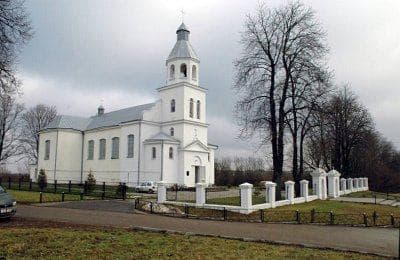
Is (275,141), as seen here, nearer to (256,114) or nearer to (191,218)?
(256,114)

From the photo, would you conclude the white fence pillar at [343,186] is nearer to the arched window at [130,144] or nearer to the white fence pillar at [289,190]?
the white fence pillar at [289,190]

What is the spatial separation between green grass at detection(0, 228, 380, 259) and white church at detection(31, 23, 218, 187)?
102 ft

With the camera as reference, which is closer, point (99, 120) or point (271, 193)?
point (271, 193)

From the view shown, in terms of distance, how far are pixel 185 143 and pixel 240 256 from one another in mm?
35670

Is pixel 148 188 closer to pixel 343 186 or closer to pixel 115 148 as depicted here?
pixel 115 148

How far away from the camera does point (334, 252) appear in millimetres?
10336

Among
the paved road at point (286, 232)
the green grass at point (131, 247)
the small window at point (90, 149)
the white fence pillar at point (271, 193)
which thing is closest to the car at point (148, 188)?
the small window at point (90, 149)

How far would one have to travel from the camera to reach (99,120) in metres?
55.6

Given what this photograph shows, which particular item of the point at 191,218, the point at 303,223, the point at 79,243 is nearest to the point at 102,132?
the point at 191,218

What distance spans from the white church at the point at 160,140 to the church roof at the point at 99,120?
21 centimetres

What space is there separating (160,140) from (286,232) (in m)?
29.8

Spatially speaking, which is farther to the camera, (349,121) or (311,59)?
(349,121)

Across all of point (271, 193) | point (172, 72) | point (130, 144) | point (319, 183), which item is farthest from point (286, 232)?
point (172, 72)

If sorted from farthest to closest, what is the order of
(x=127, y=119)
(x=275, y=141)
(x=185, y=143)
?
(x=127, y=119) → (x=185, y=143) → (x=275, y=141)
